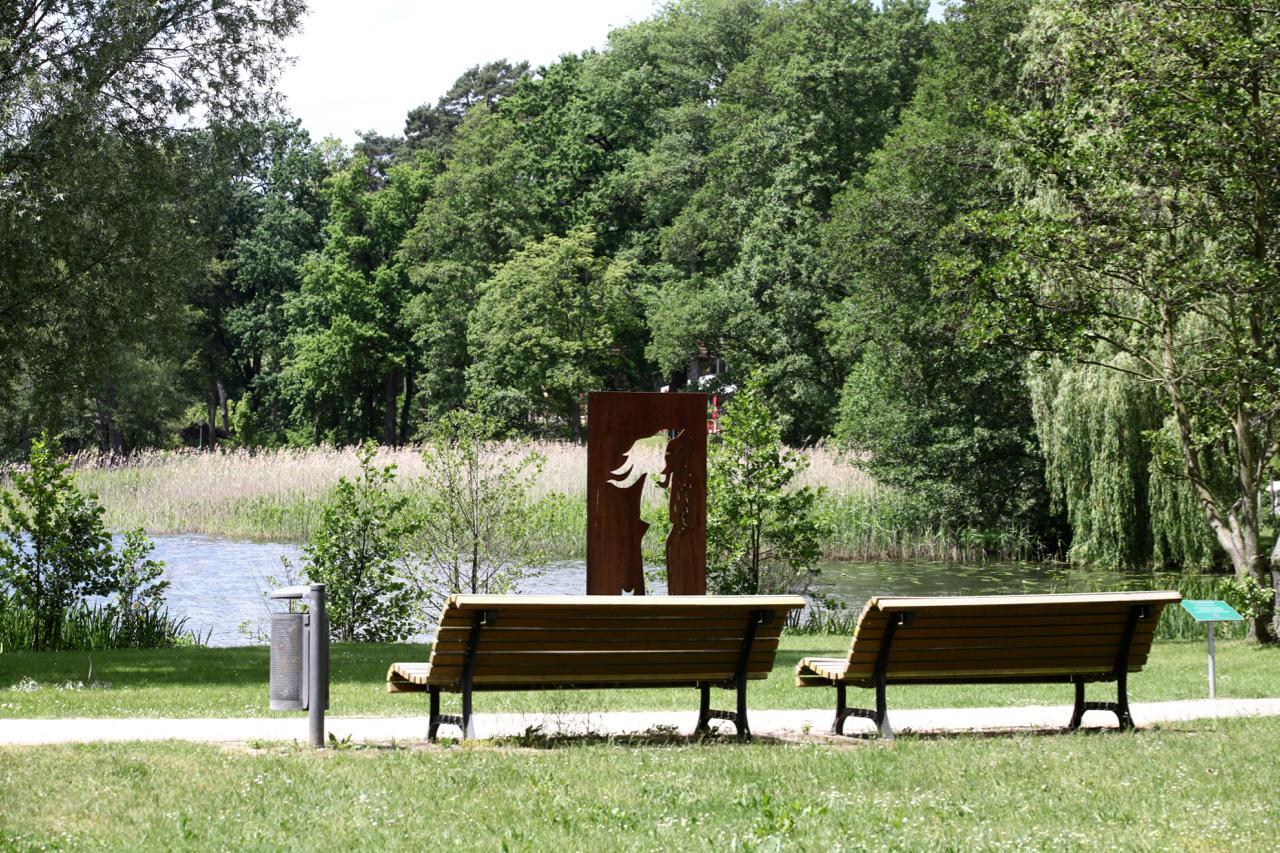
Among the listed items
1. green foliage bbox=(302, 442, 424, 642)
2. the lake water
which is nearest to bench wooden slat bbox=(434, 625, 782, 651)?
green foliage bbox=(302, 442, 424, 642)

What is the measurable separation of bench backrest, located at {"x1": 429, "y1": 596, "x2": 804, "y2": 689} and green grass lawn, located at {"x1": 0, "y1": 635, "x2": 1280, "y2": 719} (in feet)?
4.39

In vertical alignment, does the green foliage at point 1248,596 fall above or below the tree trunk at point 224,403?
below

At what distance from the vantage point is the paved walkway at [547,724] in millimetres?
8133

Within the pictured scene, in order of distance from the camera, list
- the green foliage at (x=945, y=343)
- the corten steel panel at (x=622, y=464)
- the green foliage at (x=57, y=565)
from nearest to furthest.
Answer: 1. the corten steel panel at (x=622, y=464)
2. the green foliage at (x=57, y=565)
3. the green foliage at (x=945, y=343)

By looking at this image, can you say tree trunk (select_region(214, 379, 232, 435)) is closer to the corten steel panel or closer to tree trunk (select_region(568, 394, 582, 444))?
tree trunk (select_region(568, 394, 582, 444))

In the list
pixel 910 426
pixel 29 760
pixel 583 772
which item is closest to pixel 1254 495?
pixel 583 772

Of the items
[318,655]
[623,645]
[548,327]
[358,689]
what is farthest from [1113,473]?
[548,327]

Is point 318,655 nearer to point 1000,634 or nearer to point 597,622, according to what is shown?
point 597,622

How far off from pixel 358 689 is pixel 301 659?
12.8 ft

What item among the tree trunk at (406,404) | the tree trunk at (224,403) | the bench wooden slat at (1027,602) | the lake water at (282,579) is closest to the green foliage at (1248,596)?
the lake water at (282,579)

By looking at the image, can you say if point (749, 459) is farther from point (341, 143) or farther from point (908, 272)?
point (341, 143)

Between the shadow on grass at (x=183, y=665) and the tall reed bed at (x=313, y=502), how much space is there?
1194cm

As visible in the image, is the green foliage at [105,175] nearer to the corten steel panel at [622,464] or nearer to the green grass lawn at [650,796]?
the corten steel panel at [622,464]

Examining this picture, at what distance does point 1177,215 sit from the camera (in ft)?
54.0
